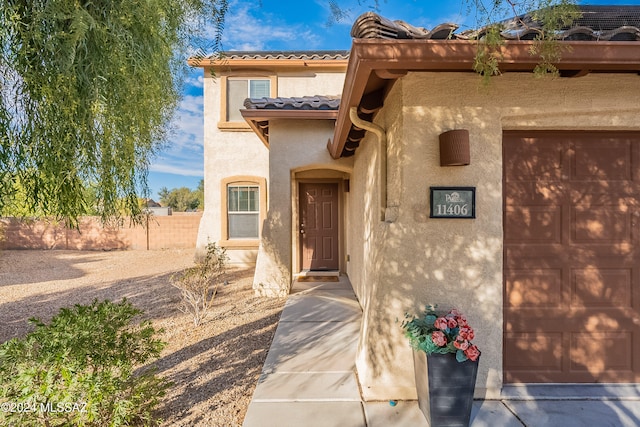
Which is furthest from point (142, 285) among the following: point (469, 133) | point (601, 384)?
point (601, 384)

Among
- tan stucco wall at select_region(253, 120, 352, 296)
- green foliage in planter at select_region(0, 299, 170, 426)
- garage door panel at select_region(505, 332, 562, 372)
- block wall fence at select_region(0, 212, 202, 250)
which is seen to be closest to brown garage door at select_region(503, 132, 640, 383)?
garage door panel at select_region(505, 332, 562, 372)

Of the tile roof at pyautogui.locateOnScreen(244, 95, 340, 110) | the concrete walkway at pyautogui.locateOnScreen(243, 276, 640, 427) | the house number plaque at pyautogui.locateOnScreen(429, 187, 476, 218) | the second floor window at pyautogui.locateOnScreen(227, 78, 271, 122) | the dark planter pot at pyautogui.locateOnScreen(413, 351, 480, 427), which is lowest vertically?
the concrete walkway at pyautogui.locateOnScreen(243, 276, 640, 427)

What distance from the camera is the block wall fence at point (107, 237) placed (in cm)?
1536

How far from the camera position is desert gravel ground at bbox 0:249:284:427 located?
3.17 metres

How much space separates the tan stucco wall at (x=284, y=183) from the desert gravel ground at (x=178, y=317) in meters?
0.55

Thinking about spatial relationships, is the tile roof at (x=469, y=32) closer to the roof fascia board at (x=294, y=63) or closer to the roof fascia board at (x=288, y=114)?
the roof fascia board at (x=288, y=114)

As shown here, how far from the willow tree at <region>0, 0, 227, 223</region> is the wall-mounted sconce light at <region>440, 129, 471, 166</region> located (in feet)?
8.18

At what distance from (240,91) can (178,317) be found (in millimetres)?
7671

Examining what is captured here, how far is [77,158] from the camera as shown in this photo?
2.02 m

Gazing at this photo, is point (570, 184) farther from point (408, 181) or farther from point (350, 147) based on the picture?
point (350, 147)

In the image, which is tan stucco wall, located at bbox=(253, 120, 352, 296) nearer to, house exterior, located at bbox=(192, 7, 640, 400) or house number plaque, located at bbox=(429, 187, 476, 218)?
house exterior, located at bbox=(192, 7, 640, 400)

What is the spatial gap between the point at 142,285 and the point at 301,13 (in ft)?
26.7

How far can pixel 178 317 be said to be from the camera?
5.68 metres

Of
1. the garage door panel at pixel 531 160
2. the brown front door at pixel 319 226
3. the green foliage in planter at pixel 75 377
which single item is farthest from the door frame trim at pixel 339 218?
the green foliage in planter at pixel 75 377
